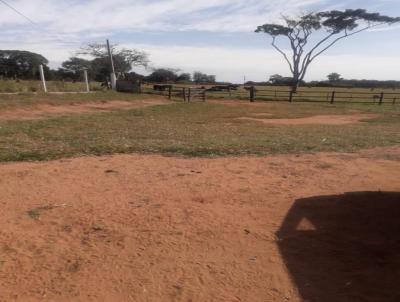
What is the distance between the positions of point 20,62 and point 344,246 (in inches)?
2126

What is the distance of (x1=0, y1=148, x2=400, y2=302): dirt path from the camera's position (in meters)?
3.25

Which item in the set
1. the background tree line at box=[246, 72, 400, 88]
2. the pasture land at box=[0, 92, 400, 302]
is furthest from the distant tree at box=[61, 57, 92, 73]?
the pasture land at box=[0, 92, 400, 302]

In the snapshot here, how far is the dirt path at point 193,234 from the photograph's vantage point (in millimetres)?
3252

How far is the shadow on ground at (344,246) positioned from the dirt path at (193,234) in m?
0.01

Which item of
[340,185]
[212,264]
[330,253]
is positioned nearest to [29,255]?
[212,264]

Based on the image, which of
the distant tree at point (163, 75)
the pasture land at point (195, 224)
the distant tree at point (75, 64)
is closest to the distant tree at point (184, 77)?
the distant tree at point (163, 75)

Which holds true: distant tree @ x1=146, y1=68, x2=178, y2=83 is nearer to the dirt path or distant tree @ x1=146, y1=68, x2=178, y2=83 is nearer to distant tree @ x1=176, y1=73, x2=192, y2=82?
distant tree @ x1=176, y1=73, x2=192, y2=82

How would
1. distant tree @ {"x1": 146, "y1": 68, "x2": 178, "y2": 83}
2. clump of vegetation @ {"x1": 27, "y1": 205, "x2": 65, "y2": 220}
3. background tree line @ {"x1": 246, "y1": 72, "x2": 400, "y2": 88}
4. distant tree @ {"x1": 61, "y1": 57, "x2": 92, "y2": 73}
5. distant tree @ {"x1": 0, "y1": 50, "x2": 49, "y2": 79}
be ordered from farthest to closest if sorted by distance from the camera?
background tree line @ {"x1": 246, "y1": 72, "x2": 400, "y2": 88} < distant tree @ {"x1": 146, "y1": 68, "x2": 178, "y2": 83} < distant tree @ {"x1": 61, "y1": 57, "x2": 92, "y2": 73} < distant tree @ {"x1": 0, "y1": 50, "x2": 49, "y2": 79} < clump of vegetation @ {"x1": 27, "y1": 205, "x2": 65, "y2": 220}

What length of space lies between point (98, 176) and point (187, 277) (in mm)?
3054

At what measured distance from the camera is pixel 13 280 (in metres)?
3.23

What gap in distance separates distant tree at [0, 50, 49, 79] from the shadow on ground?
4361 centimetres

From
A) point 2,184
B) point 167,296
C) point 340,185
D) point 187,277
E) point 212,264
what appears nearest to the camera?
point 167,296

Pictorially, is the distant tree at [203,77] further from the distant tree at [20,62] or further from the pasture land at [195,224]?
the pasture land at [195,224]

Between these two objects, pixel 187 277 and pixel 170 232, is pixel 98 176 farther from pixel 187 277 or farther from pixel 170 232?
pixel 187 277
